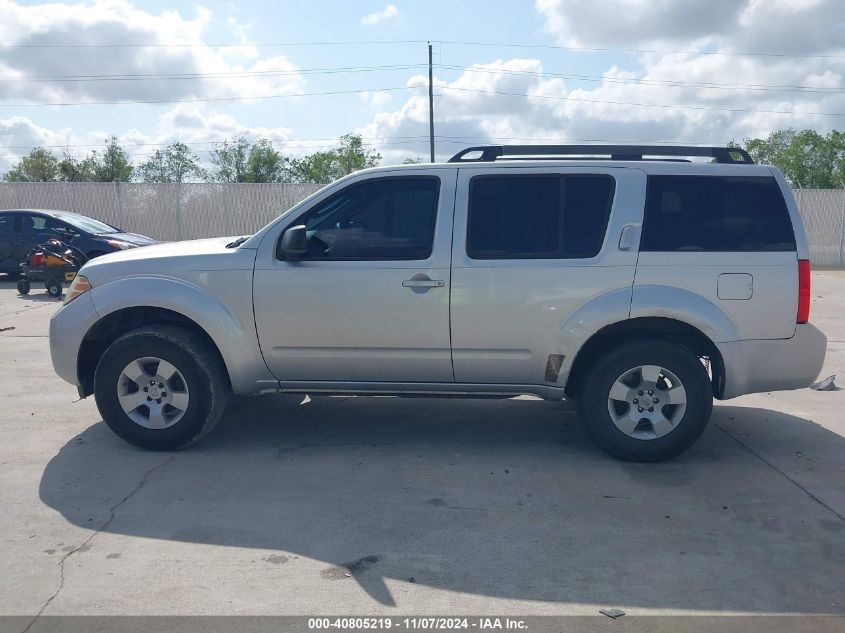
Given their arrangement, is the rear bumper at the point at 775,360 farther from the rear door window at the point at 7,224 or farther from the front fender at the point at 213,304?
the rear door window at the point at 7,224

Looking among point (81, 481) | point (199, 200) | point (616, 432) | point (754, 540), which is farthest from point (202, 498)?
point (199, 200)

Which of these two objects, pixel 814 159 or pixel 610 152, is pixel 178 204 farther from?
pixel 814 159

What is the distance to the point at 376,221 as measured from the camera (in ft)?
18.1

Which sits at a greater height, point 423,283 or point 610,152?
point 610,152

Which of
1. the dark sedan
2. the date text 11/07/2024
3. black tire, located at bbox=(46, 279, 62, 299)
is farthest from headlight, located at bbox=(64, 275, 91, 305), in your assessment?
the dark sedan

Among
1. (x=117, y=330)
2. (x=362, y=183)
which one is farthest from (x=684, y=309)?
(x=117, y=330)

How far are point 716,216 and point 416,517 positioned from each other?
2.83m

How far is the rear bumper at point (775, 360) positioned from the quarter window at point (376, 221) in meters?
2.18

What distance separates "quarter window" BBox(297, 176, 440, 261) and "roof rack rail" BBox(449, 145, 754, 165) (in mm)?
476

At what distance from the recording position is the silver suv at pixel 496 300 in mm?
5254

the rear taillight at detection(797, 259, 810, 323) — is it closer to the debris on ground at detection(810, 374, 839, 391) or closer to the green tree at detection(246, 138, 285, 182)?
the debris on ground at detection(810, 374, 839, 391)

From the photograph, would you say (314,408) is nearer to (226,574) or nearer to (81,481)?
(81,481)

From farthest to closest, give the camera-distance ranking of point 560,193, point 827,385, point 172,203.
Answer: point 172,203, point 827,385, point 560,193

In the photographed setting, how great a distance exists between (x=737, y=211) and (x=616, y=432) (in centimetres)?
169
